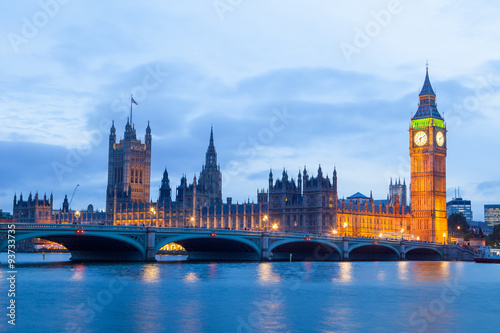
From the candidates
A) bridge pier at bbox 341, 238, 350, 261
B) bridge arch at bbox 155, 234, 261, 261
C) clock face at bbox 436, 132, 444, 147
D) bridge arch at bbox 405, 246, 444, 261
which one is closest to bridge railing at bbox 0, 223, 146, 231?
bridge arch at bbox 155, 234, 261, 261

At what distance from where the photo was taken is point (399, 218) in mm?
172750

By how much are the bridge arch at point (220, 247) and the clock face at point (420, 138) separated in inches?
3046

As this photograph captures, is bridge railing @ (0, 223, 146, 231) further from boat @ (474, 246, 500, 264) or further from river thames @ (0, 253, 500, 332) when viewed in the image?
boat @ (474, 246, 500, 264)

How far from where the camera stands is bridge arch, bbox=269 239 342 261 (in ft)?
365

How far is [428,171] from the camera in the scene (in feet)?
557

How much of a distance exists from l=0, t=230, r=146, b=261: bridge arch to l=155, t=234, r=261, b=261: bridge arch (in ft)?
18.0

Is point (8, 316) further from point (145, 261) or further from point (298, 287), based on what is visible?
point (145, 261)

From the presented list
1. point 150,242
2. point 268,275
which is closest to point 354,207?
point 150,242

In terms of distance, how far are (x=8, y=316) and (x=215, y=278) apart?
102ft

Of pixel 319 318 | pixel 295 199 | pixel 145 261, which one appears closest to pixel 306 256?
pixel 295 199

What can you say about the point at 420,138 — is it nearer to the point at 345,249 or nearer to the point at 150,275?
the point at 345,249

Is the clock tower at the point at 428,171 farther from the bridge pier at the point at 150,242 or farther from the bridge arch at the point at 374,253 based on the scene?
the bridge pier at the point at 150,242

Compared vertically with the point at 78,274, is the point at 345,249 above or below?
above

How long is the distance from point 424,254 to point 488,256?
1709cm
